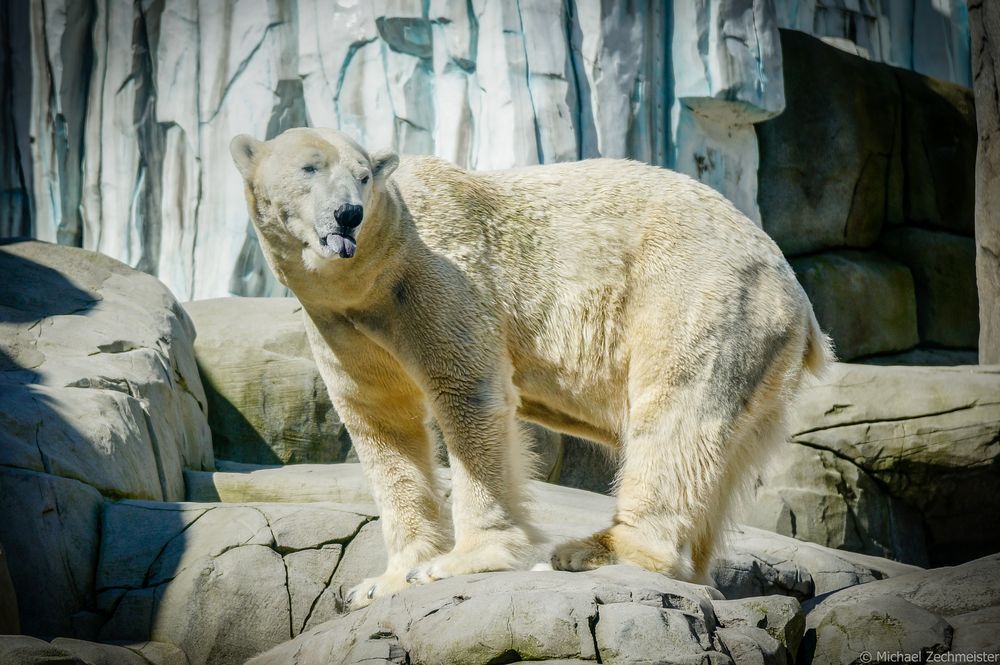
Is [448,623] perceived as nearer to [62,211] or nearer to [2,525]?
[2,525]

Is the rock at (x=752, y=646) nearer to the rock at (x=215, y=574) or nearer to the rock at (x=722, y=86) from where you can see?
the rock at (x=215, y=574)

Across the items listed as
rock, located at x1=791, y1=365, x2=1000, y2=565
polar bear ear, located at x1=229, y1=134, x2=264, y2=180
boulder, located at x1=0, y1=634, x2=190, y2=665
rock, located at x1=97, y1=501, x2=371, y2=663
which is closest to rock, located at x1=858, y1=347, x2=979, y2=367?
rock, located at x1=791, y1=365, x2=1000, y2=565

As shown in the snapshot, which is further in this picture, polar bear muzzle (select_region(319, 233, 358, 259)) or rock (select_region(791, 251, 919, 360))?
rock (select_region(791, 251, 919, 360))

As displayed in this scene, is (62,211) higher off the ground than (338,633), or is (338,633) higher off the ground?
(62,211)

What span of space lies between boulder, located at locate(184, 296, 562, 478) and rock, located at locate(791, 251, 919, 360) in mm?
4884

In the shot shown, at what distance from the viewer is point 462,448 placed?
12.1ft

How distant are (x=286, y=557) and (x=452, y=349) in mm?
1507

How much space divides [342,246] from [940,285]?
1039 centimetres

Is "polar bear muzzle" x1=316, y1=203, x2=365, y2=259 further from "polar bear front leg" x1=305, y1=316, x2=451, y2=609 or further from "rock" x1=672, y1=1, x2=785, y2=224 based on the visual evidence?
"rock" x1=672, y1=1, x2=785, y2=224

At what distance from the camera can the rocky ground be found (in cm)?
317

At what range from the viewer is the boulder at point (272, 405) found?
7.66 metres

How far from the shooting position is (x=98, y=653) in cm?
376

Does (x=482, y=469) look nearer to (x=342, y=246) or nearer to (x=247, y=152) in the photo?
(x=342, y=246)

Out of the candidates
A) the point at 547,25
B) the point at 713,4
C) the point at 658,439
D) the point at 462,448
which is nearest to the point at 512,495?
the point at 462,448
